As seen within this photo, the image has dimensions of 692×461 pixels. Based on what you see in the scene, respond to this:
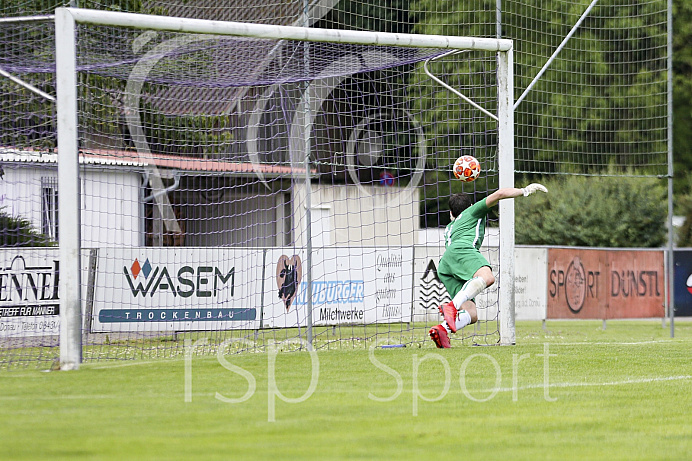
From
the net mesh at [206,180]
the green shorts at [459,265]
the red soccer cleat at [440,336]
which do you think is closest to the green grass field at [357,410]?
the red soccer cleat at [440,336]

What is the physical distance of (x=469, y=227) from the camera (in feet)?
34.5

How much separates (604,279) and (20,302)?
42.0ft

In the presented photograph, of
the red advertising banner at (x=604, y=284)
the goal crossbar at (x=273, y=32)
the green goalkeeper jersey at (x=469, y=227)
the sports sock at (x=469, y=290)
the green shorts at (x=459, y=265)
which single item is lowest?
the red advertising banner at (x=604, y=284)

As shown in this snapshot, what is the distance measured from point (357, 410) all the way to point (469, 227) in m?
4.79

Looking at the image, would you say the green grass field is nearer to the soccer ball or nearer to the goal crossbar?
the soccer ball

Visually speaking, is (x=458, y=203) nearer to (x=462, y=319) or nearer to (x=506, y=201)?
(x=506, y=201)

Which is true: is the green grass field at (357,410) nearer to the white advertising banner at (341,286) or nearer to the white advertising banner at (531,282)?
the white advertising banner at (341,286)

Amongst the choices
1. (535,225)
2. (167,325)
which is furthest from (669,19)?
(535,225)

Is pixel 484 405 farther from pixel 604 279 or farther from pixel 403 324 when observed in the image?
pixel 604 279

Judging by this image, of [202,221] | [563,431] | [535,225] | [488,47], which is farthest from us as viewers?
[535,225]

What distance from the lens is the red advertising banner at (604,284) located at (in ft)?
66.5

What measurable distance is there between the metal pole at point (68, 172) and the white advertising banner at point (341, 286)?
22.0ft

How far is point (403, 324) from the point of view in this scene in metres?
17.0

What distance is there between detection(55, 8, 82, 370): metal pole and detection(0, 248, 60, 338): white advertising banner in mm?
5317
